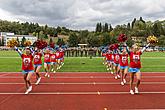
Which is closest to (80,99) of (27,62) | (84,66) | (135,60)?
(135,60)

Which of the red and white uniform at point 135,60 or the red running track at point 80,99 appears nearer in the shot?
the red running track at point 80,99

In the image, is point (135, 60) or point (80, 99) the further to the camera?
point (135, 60)

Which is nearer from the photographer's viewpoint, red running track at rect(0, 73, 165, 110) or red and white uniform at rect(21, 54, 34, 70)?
red running track at rect(0, 73, 165, 110)

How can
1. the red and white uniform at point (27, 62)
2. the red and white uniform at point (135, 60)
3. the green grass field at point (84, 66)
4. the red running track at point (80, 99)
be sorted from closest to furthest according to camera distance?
the red running track at point (80, 99), the red and white uniform at point (135, 60), the red and white uniform at point (27, 62), the green grass field at point (84, 66)

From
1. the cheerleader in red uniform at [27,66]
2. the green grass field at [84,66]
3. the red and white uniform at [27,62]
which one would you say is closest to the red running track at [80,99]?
the cheerleader in red uniform at [27,66]

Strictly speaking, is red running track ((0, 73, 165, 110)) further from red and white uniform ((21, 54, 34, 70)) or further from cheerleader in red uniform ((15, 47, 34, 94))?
red and white uniform ((21, 54, 34, 70))

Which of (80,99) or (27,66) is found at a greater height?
(27,66)

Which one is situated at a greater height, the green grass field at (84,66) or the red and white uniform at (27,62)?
the red and white uniform at (27,62)

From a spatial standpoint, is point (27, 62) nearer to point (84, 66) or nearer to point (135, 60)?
point (135, 60)

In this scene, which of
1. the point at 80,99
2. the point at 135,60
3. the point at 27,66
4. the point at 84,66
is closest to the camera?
the point at 80,99

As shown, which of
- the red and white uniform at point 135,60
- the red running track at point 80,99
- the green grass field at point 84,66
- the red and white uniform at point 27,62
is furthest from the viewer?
the green grass field at point 84,66

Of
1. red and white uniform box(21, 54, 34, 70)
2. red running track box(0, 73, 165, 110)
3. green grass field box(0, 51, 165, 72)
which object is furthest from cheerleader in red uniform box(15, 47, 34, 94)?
green grass field box(0, 51, 165, 72)

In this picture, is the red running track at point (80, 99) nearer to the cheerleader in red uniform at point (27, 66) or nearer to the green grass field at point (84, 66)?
the cheerleader in red uniform at point (27, 66)

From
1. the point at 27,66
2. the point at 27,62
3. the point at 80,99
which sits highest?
the point at 27,62
